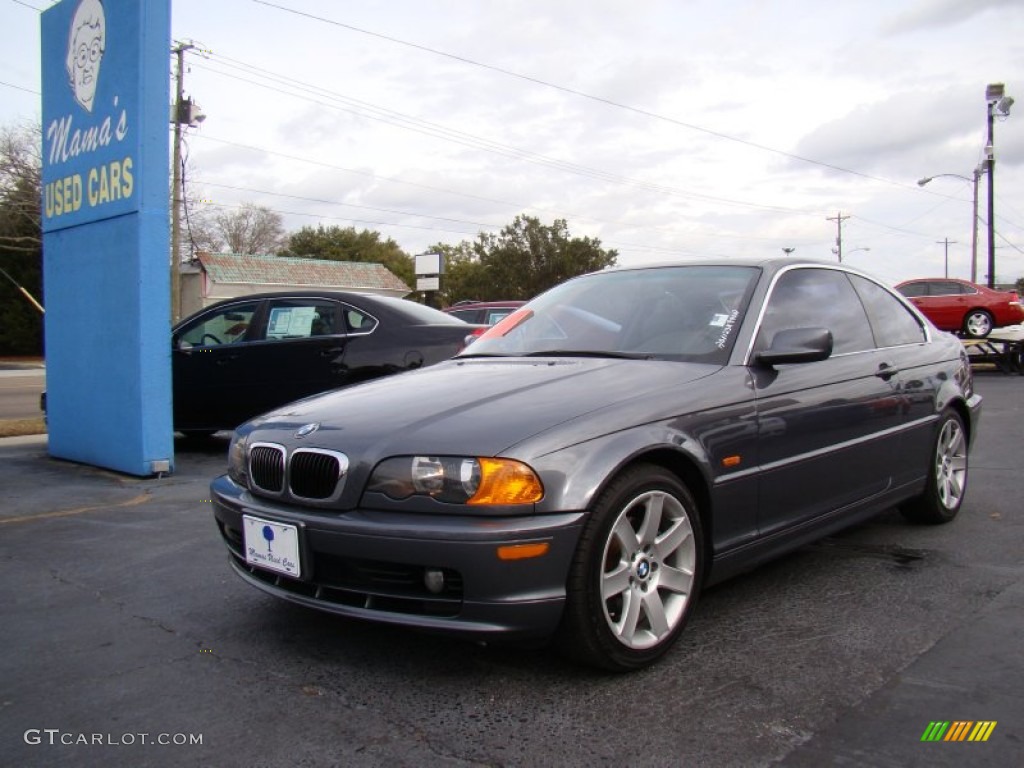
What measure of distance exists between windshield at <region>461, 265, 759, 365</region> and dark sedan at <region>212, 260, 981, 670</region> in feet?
0.04

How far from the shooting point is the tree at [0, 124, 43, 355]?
126 feet

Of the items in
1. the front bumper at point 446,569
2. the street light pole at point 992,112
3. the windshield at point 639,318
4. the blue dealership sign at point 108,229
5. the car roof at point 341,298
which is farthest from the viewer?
the street light pole at point 992,112

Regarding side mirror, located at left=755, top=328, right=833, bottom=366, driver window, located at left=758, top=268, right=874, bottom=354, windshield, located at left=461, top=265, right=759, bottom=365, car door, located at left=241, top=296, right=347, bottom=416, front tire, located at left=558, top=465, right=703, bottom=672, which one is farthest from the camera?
car door, located at left=241, top=296, right=347, bottom=416

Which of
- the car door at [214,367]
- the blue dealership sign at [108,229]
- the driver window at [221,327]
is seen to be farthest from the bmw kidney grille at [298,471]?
the driver window at [221,327]

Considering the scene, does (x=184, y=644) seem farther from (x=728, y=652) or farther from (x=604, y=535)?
(x=728, y=652)

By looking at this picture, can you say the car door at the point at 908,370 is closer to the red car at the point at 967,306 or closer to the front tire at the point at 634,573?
the front tire at the point at 634,573

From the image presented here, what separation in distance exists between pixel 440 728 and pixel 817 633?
1524mm

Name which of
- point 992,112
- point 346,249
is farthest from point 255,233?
point 992,112

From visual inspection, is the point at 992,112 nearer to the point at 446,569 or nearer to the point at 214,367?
the point at 214,367

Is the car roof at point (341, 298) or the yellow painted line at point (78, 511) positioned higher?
the car roof at point (341, 298)

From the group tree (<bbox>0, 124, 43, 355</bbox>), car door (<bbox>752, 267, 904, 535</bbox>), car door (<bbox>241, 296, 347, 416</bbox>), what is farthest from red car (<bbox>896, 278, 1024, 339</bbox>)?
tree (<bbox>0, 124, 43, 355</bbox>)

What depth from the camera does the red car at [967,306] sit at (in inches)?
712

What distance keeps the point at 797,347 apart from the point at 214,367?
6.06 meters

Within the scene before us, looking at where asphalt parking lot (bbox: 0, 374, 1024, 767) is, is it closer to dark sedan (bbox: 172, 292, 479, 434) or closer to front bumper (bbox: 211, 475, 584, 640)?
front bumper (bbox: 211, 475, 584, 640)
